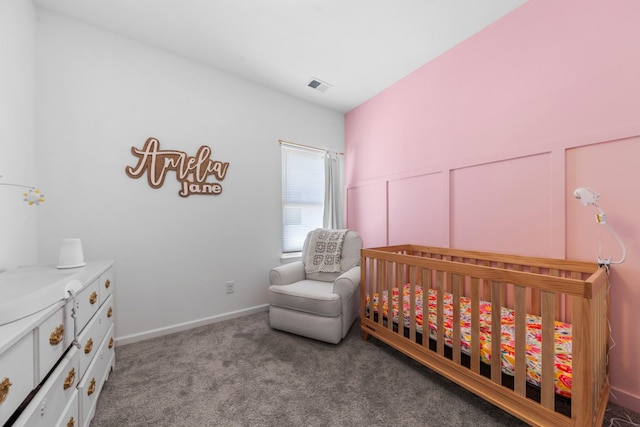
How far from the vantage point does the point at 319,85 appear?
2.72m

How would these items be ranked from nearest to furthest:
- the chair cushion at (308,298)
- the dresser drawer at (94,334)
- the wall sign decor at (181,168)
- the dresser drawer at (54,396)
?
the dresser drawer at (54,396) < the dresser drawer at (94,334) < the chair cushion at (308,298) < the wall sign decor at (181,168)

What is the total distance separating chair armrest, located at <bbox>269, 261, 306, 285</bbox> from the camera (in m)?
2.32

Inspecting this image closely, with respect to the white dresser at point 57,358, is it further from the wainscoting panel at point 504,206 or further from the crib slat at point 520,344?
the wainscoting panel at point 504,206

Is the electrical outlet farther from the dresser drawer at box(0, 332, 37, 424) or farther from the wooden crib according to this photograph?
the dresser drawer at box(0, 332, 37, 424)

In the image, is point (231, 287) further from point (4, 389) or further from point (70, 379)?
point (4, 389)

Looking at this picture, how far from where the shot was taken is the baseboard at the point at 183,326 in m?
2.02

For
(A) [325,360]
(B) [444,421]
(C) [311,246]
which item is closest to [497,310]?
(B) [444,421]

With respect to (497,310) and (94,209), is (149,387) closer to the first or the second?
(94,209)

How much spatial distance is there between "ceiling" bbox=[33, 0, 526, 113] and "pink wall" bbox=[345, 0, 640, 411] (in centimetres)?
24

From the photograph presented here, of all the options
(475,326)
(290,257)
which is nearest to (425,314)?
(475,326)

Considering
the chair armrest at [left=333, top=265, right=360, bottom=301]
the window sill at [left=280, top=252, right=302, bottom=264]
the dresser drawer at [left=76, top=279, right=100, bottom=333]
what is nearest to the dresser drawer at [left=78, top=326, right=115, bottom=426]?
the dresser drawer at [left=76, top=279, right=100, bottom=333]

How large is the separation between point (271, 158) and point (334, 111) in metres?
1.20

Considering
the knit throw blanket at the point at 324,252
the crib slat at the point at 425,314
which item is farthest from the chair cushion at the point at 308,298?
the crib slat at the point at 425,314

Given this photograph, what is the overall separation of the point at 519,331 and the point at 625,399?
91cm
